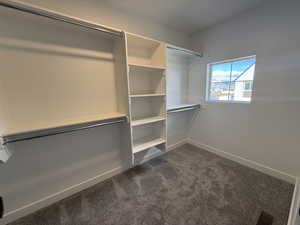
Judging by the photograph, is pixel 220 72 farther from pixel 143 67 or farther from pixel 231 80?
pixel 143 67

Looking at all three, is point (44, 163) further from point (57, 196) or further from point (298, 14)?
point (298, 14)

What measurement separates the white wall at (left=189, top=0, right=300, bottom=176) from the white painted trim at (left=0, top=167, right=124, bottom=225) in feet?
7.77

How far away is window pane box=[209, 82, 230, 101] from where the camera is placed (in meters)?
2.36

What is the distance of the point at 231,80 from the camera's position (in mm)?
2256

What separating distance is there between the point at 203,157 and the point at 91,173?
2085 mm

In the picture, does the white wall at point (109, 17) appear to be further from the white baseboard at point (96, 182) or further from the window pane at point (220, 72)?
the white baseboard at point (96, 182)

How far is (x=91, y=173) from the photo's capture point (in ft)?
5.91

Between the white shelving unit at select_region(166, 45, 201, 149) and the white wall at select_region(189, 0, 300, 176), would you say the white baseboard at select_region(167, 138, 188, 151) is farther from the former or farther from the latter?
the white wall at select_region(189, 0, 300, 176)

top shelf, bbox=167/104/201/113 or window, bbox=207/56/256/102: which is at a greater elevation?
window, bbox=207/56/256/102

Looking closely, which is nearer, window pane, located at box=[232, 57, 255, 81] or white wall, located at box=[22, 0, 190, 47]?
white wall, located at box=[22, 0, 190, 47]

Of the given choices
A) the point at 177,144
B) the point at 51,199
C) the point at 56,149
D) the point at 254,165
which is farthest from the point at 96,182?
the point at 254,165

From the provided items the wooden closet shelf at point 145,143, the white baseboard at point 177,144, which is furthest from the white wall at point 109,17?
the white baseboard at point 177,144

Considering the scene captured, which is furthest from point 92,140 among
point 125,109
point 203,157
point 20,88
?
point 203,157

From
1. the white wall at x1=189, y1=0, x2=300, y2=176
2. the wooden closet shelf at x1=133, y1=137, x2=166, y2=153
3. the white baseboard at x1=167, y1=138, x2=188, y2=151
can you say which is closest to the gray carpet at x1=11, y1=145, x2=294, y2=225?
the white wall at x1=189, y1=0, x2=300, y2=176
